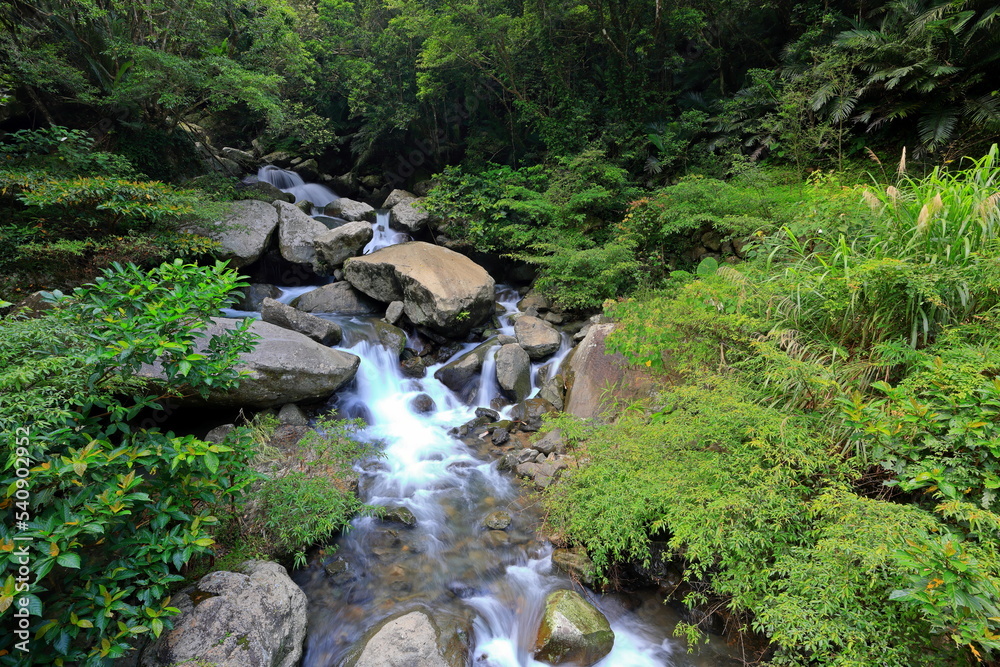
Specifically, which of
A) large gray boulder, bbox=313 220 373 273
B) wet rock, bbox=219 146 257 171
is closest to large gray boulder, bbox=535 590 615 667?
large gray boulder, bbox=313 220 373 273

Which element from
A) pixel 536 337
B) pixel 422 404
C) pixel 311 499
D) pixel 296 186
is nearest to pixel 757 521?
pixel 311 499

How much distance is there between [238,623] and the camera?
3.03m

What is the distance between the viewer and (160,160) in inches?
390

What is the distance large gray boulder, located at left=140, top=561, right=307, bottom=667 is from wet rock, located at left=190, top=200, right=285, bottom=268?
6.78 metres

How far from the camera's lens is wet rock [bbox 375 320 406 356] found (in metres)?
8.11

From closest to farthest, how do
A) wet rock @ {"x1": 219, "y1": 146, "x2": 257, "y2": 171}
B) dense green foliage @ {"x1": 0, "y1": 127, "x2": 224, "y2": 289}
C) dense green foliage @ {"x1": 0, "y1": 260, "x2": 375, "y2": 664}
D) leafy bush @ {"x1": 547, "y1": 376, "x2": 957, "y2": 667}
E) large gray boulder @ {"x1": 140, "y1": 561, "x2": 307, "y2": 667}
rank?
dense green foliage @ {"x1": 0, "y1": 260, "x2": 375, "y2": 664} → leafy bush @ {"x1": 547, "y1": 376, "x2": 957, "y2": 667} → large gray boulder @ {"x1": 140, "y1": 561, "x2": 307, "y2": 667} → dense green foliage @ {"x1": 0, "y1": 127, "x2": 224, "y2": 289} → wet rock @ {"x1": 219, "y1": 146, "x2": 257, "y2": 171}

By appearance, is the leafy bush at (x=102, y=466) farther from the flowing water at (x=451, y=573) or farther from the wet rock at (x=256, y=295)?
the wet rock at (x=256, y=295)

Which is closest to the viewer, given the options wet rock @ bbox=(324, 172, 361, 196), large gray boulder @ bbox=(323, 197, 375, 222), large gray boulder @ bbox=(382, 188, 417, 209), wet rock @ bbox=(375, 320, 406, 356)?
wet rock @ bbox=(375, 320, 406, 356)

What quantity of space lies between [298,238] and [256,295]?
185 cm

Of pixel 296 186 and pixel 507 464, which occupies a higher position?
pixel 296 186

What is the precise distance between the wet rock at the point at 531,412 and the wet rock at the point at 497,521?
1820 mm

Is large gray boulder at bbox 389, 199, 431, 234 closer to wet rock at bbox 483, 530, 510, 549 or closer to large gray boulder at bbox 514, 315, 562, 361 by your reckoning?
large gray boulder at bbox 514, 315, 562, 361

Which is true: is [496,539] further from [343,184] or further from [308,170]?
[308,170]

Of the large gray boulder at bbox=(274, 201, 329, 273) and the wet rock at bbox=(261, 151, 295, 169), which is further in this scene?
the wet rock at bbox=(261, 151, 295, 169)
